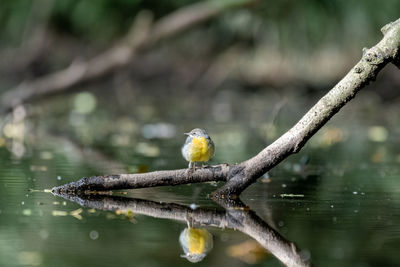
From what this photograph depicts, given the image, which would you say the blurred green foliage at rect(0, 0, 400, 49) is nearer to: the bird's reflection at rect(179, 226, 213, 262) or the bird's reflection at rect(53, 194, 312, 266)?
the bird's reflection at rect(53, 194, 312, 266)

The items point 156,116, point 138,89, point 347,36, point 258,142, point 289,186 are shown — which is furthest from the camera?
point 138,89

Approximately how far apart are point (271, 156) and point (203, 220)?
0.77 meters

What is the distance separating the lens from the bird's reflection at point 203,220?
3.23 m

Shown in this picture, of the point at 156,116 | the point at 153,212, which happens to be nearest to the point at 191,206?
the point at 153,212

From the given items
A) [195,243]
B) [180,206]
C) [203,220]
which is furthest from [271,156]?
[195,243]

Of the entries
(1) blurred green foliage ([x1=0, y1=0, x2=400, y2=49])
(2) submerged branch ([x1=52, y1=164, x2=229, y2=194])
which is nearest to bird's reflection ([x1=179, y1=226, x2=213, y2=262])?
(2) submerged branch ([x1=52, y1=164, x2=229, y2=194])

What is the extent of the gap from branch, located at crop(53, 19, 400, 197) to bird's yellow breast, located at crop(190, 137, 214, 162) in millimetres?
185

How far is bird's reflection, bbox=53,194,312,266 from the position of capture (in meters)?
3.23

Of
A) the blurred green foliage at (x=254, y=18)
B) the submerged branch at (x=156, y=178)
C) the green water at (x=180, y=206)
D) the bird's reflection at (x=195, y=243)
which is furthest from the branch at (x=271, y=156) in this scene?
the blurred green foliage at (x=254, y=18)

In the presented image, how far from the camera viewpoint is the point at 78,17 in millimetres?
14109

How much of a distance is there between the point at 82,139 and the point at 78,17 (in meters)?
6.08

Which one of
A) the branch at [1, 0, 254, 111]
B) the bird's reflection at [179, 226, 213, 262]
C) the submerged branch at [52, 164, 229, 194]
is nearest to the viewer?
the bird's reflection at [179, 226, 213, 262]

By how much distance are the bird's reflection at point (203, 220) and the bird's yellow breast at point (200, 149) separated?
1.11ft

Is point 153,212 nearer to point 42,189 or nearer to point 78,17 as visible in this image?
point 42,189
